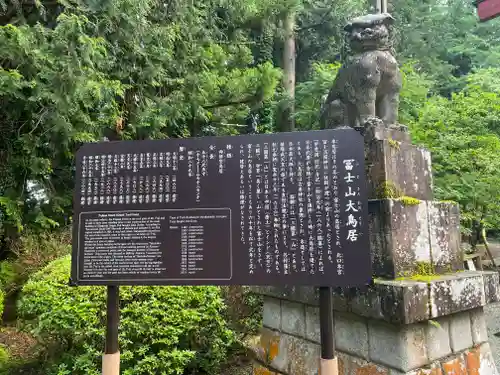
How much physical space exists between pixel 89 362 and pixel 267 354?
1613mm

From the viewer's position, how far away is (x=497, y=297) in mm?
3070

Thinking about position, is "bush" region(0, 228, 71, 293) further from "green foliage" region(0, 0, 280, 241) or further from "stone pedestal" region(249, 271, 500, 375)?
"stone pedestal" region(249, 271, 500, 375)

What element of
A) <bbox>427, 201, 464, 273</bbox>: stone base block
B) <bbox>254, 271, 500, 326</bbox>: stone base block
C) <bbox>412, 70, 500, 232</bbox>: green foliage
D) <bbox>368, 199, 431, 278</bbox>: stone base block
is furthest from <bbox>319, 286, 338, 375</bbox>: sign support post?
<bbox>412, 70, 500, 232</bbox>: green foliage

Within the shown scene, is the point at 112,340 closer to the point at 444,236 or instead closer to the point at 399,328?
the point at 399,328

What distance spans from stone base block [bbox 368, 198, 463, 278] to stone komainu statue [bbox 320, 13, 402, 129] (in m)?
0.81

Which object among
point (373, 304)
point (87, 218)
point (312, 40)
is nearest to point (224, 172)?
point (87, 218)

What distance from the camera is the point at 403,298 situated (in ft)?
7.64

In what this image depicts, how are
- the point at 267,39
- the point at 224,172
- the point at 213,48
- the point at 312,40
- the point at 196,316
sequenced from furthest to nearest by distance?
the point at 312,40 < the point at 267,39 < the point at 213,48 < the point at 196,316 < the point at 224,172

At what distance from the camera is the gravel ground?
4.67 meters

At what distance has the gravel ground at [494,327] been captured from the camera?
184 inches

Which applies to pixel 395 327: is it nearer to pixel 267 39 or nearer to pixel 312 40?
pixel 267 39

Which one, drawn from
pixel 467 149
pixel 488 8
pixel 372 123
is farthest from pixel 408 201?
pixel 488 8

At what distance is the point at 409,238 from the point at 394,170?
0.52 m

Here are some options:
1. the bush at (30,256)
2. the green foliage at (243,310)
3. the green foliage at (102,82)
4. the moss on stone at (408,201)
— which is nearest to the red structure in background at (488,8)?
the green foliage at (102,82)
